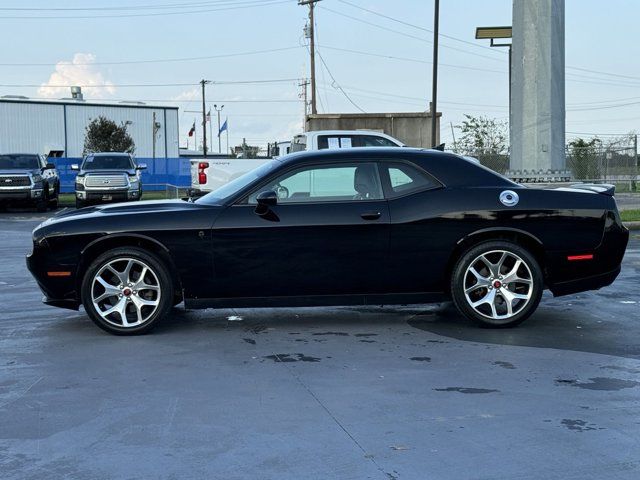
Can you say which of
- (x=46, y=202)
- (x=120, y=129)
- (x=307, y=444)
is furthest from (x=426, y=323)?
(x=120, y=129)

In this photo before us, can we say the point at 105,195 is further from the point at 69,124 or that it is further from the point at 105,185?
the point at 69,124

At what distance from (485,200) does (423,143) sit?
25.1 meters

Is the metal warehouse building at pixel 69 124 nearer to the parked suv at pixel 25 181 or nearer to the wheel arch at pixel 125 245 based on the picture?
the parked suv at pixel 25 181

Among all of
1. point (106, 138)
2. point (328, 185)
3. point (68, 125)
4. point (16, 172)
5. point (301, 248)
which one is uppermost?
point (68, 125)

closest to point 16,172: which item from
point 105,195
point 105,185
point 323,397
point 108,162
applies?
point 108,162

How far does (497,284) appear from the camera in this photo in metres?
7.14

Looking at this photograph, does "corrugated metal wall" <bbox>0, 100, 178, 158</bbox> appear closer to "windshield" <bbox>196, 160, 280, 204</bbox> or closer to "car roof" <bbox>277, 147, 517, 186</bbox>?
"windshield" <bbox>196, 160, 280, 204</bbox>

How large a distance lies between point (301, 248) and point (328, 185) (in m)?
0.62

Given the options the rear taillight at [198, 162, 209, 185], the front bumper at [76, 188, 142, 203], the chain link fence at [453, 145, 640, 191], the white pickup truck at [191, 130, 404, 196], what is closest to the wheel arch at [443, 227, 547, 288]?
the white pickup truck at [191, 130, 404, 196]

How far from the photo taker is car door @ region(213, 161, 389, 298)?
695cm

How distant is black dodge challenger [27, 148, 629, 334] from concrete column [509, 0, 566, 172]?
810 centimetres

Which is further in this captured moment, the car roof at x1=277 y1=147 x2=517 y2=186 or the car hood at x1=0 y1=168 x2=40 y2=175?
the car hood at x1=0 y1=168 x2=40 y2=175

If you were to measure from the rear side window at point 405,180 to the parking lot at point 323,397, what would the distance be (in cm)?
120

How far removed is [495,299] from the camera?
7160mm
